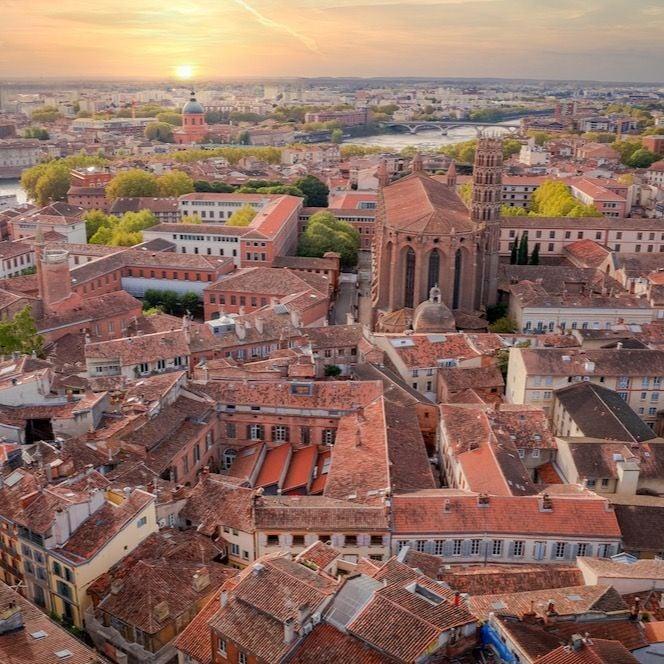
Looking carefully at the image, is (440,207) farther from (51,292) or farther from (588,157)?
(588,157)

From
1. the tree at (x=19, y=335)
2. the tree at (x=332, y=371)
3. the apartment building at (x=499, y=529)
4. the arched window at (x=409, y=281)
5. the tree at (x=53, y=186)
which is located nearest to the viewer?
the apartment building at (x=499, y=529)

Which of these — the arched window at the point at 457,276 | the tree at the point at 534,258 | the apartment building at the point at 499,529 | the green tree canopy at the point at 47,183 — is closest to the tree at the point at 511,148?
the green tree canopy at the point at 47,183

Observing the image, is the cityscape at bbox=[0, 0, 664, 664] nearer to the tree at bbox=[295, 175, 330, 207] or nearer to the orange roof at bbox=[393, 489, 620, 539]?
the orange roof at bbox=[393, 489, 620, 539]

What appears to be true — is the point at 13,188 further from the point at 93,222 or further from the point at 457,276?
the point at 457,276

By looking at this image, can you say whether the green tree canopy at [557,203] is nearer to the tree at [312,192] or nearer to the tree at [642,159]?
the tree at [312,192]

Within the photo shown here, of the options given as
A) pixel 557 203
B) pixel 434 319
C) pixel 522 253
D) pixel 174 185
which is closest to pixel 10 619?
pixel 434 319

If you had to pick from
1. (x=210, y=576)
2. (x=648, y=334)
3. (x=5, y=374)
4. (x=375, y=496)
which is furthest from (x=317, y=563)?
(x=648, y=334)
